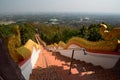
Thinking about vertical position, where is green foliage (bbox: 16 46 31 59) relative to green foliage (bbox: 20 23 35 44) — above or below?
above

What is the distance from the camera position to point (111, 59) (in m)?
10.2

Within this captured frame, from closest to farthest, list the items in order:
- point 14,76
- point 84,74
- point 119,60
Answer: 1. point 14,76
2. point 84,74
3. point 119,60

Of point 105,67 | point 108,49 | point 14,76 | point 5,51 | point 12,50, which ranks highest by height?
point 5,51

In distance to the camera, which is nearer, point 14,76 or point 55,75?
point 14,76

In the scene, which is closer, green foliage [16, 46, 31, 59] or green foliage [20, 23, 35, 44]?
green foliage [16, 46, 31, 59]

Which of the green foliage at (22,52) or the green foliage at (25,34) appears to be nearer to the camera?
the green foliage at (22,52)

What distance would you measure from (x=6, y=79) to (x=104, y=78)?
6.12m

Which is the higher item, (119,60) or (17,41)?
(17,41)

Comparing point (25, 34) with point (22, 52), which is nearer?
point (22, 52)

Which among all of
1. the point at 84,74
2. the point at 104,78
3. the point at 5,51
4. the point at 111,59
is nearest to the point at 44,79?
the point at 84,74

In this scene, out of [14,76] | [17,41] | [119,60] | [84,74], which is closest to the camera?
[14,76]

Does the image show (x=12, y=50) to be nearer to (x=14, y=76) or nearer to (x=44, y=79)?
(x=44, y=79)

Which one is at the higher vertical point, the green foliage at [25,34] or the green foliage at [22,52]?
the green foliage at [22,52]

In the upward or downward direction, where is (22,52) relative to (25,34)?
upward
